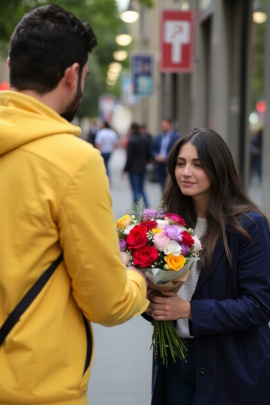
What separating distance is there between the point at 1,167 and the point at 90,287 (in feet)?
1.33

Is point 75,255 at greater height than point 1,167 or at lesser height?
lesser

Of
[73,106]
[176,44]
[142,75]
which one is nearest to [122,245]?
[73,106]

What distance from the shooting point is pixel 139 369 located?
597 centimetres

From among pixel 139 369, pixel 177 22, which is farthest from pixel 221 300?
pixel 177 22

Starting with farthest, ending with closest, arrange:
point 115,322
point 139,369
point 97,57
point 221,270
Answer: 1. point 97,57
2. point 139,369
3. point 221,270
4. point 115,322

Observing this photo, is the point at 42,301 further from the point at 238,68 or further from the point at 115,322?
the point at 238,68

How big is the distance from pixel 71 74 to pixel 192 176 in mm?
1059

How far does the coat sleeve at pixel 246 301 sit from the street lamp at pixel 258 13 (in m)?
11.4

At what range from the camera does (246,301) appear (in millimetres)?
2898

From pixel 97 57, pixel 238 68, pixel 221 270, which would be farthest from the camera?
pixel 97 57

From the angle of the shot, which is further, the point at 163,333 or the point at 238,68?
the point at 238,68

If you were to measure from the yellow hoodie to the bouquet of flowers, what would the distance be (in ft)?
1.89

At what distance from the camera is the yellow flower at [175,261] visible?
105 inches

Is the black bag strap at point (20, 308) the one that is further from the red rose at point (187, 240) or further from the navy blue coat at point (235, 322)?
the navy blue coat at point (235, 322)
